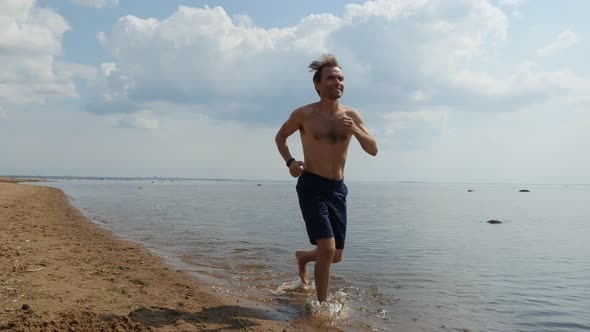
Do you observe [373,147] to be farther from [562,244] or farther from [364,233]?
[562,244]

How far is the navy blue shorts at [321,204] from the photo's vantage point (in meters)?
4.73

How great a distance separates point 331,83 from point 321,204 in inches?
52.5

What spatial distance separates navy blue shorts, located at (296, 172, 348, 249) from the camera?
473 centimetres

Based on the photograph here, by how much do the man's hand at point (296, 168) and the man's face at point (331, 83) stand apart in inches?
31.8

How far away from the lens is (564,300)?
6.36 metres

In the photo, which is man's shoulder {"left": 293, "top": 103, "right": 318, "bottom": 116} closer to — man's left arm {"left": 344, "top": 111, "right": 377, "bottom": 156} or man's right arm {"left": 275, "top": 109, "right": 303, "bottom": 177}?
man's right arm {"left": 275, "top": 109, "right": 303, "bottom": 177}

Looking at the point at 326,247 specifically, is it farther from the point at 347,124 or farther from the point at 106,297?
the point at 106,297

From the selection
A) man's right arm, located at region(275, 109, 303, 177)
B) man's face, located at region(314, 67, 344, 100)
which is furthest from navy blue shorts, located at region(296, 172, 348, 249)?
man's face, located at region(314, 67, 344, 100)

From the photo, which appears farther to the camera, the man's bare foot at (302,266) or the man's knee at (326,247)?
the man's bare foot at (302,266)

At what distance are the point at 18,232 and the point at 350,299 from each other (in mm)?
7801

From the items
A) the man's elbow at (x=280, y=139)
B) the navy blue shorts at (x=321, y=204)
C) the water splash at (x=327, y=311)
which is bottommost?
the water splash at (x=327, y=311)

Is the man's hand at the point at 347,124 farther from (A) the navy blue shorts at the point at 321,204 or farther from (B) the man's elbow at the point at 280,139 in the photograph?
(B) the man's elbow at the point at 280,139

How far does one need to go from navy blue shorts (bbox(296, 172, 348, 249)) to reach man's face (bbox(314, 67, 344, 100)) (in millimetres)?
915

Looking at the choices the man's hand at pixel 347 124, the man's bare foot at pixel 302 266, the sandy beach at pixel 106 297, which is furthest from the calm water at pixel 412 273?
the man's hand at pixel 347 124
